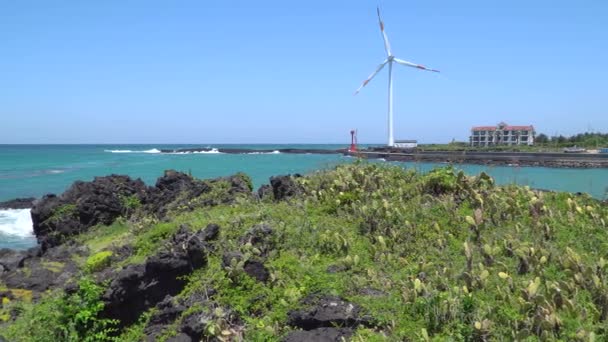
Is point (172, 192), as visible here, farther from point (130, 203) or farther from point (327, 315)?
point (327, 315)

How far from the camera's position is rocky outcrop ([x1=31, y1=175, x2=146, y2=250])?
671 inches

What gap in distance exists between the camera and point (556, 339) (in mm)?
5141

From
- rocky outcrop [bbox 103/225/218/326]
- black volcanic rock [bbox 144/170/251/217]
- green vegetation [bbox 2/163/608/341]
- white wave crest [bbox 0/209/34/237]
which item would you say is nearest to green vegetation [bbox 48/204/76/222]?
black volcanic rock [bbox 144/170/251/217]

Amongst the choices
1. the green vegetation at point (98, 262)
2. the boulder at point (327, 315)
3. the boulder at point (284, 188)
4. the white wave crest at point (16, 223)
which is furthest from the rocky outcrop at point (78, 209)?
the boulder at point (327, 315)

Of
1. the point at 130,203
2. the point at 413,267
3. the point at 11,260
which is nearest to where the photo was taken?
the point at 413,267

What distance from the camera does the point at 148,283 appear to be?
772 centimetres

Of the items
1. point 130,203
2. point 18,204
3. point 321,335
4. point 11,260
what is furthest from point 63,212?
point 18,204

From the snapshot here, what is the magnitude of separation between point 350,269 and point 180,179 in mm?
12626

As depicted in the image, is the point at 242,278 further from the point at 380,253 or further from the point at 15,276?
the point at 15,276

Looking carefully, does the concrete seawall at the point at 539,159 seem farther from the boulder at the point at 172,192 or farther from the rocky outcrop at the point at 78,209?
the rocky outcrop at the point at 78,209

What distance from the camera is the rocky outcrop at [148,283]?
7.63 m

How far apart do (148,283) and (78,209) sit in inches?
445

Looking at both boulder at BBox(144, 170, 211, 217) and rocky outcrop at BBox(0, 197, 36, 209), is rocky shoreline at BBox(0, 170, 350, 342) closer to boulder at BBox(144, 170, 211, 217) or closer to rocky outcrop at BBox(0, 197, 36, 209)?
boulder at BBox(144, 170, 211, 217)

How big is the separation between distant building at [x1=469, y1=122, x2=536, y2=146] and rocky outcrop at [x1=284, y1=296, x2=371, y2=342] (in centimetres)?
10451
